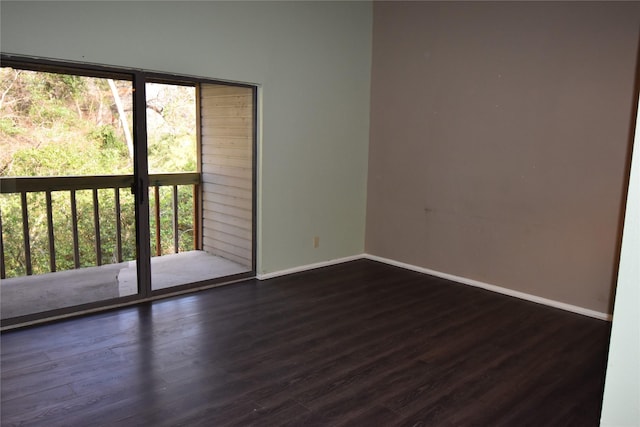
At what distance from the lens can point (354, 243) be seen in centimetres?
562

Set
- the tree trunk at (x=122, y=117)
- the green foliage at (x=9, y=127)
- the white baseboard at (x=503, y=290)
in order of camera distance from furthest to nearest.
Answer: the white baseboard at (x=503, y=290)
the tree trunk at (x=122, y=117)
the green foliage at (x=9, y=127)

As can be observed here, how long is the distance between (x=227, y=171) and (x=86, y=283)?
1727 millimetres

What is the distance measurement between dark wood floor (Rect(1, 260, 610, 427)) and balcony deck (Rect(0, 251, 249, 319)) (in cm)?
25

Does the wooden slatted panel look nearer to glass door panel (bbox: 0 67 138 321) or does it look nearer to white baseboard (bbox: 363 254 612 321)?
glass door panel (bbox: 0 67 138 321)

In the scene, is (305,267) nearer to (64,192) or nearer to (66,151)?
(64,192)

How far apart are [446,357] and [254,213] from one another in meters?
2.39

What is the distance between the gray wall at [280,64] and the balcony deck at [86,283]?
0.79 m

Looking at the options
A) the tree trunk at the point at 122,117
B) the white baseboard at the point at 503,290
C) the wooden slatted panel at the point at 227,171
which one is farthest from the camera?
the wooden slatted panel at the point at 227,171

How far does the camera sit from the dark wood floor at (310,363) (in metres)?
2.40

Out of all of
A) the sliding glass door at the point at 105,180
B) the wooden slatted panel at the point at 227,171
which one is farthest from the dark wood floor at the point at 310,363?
the wooden slatted panel at the point at 227,171

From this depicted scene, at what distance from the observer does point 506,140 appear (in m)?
4.30

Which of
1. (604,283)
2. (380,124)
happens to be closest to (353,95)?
(380,124)

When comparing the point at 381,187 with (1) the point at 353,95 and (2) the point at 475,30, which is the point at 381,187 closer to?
(1) the point at 353,95

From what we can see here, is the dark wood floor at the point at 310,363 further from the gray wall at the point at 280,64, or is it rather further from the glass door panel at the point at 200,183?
the gray wall at the point at 280,64
